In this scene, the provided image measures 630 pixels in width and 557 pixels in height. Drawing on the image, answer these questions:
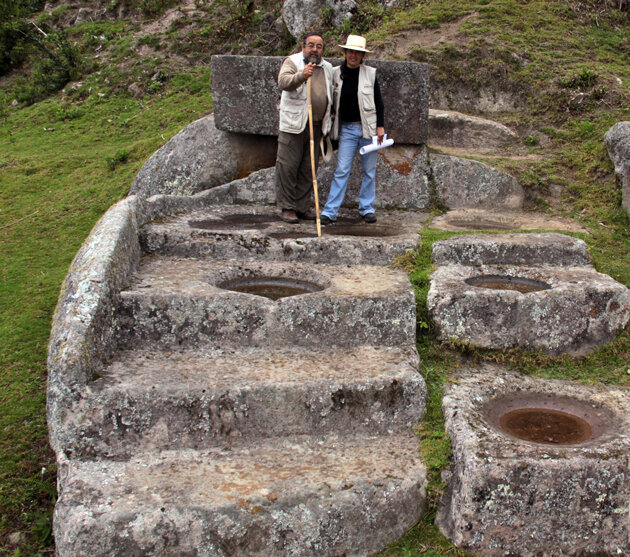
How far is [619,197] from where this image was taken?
7.51 metres

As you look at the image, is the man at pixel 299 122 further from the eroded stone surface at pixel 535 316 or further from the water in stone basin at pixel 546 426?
the water in stone basin at pixel 546 426

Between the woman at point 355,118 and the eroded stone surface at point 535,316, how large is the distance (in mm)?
2538

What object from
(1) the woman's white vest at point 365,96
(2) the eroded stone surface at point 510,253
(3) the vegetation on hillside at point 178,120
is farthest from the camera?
(1) the woman's white vest at point 365,96

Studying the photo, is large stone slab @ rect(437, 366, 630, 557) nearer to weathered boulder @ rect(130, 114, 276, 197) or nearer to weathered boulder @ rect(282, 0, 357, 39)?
weathered boulder @ rect(130, 114, 276, 197)

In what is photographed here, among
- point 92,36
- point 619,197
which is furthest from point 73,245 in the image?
point 92,36

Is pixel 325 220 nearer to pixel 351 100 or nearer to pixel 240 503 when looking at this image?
pixel 351 100

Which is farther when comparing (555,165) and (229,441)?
(555,165)

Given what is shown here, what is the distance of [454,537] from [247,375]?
1622 mm

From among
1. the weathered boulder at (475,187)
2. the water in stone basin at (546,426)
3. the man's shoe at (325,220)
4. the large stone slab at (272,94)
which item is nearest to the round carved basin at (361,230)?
the man's shoe at (325,220)

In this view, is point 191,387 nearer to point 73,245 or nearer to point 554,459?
point 554,459

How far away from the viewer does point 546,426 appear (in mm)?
4105

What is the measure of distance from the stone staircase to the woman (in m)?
1.89

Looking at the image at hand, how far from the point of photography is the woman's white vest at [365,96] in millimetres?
6852

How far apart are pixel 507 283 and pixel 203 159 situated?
4.66 m
